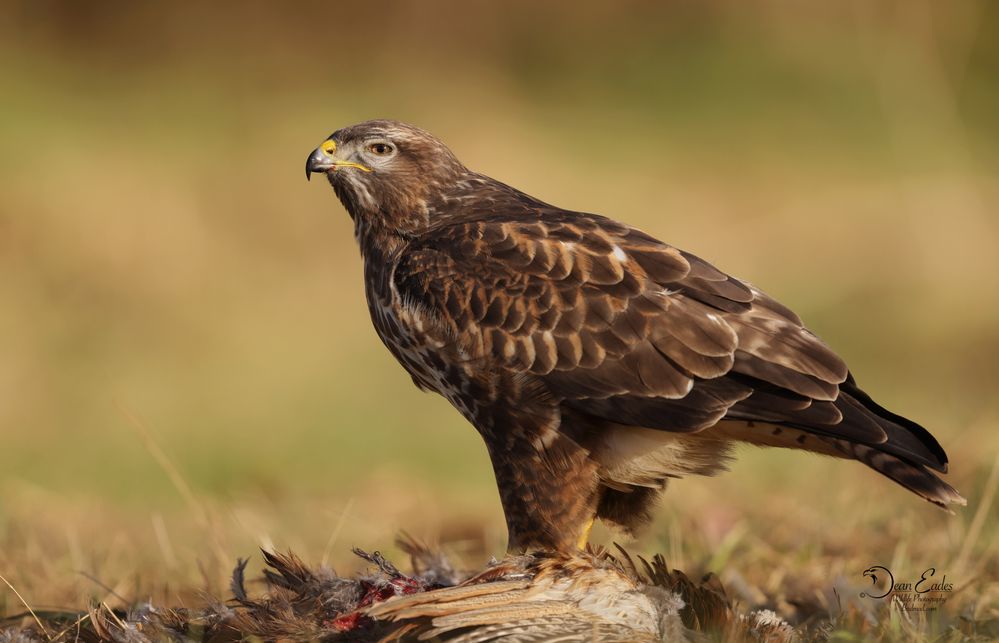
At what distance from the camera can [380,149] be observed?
4.75 metres

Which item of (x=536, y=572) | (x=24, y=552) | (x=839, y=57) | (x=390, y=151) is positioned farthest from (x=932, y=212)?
(x=536, y=572)

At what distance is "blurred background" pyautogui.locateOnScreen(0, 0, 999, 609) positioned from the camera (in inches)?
232

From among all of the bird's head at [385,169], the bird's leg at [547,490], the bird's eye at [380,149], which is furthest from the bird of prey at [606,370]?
the bird's eye at [380,149]

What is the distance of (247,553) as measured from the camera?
5.40 meters

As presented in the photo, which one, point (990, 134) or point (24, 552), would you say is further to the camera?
point (990, 134)

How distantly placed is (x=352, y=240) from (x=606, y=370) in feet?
30.6

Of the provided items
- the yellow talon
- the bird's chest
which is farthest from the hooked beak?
the yellow talon

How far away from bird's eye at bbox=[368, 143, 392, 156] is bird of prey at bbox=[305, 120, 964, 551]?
28.7 inches

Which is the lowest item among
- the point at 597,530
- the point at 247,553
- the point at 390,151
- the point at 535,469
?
the point at 247,553

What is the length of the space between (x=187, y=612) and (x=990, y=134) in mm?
15147

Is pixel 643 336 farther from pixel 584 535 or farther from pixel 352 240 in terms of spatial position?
pixel 352 240

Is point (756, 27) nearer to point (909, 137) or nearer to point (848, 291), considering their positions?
point (909, 137)

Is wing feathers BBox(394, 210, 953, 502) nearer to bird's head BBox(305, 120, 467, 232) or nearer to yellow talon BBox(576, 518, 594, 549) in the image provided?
yellow talon BBox(576, 518, 594, 549)
